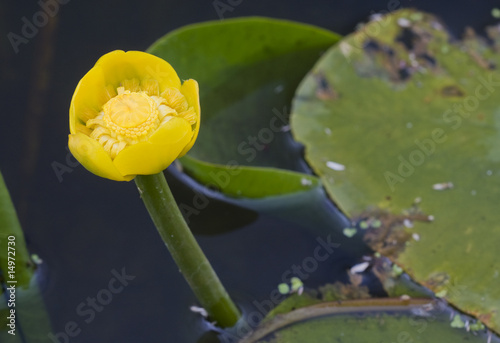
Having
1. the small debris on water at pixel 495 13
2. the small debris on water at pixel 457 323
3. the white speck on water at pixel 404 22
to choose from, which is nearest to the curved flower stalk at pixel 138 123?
the small debris on water at pixel 457 323

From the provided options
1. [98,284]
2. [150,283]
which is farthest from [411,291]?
[98,284]

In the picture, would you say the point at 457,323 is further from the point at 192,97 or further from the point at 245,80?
the point at 245,80

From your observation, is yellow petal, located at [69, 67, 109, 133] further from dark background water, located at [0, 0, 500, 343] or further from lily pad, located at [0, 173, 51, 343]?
dark background water, located at [0, 0, 500, 343]

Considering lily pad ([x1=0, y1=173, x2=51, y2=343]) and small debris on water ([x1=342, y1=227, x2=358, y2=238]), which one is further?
small debris on water ([x1=342, y1=227, x2=358, y2=238])

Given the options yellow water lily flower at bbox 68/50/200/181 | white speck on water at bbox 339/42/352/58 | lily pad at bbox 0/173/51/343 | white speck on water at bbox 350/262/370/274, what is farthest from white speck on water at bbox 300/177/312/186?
lily pad at bbox 0/173/51/343

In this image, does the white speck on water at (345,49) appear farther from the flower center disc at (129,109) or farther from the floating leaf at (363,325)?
the flower center disc at (129,109)

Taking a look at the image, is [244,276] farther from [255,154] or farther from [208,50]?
[208,50]
